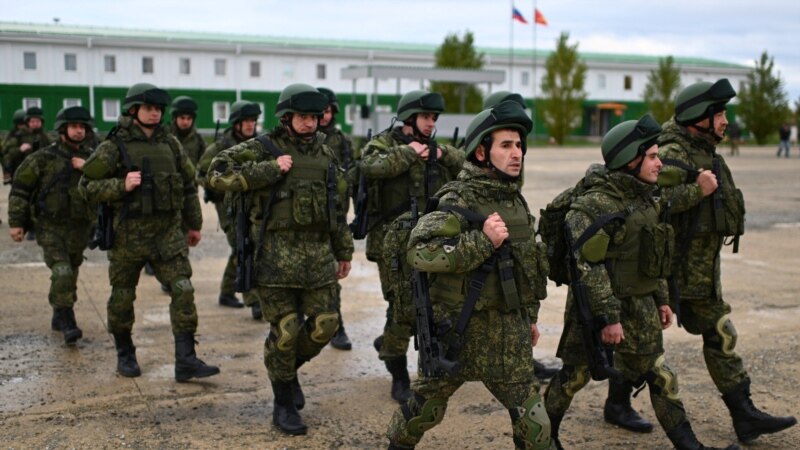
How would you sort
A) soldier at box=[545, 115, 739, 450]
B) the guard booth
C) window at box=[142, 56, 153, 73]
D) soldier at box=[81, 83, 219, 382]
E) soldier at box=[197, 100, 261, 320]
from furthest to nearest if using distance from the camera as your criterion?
window at box=[142, 56, 153, 73]
the guard booth
soldier at box=[197, 100, 261, 320]
soldier at box=[81, 83, 219, 382]
soldier at box=[545, 115, 739, 450]

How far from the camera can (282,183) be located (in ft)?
17.9

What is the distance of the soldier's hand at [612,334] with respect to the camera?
432 centimetres

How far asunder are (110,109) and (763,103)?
38.7 metres

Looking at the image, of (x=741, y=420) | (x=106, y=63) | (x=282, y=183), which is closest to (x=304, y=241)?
(x=282, y=183)

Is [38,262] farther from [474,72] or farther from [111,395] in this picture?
[474,72]

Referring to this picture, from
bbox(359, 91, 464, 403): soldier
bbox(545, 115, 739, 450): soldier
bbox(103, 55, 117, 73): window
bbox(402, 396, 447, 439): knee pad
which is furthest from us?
bbox(103, 55, 117, 73): window

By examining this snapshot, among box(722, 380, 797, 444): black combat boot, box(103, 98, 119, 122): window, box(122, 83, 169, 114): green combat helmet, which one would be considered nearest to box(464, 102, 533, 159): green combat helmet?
box(722, 380, 797, 444): black combat boot

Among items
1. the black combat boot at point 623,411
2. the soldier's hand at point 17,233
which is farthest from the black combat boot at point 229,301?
the black combat boot at point 623,411

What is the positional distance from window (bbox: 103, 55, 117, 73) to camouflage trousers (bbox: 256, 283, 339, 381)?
47838 millimetres

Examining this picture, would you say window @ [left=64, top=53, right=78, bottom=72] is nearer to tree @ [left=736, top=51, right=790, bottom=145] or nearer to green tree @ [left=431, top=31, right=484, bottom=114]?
green tree @ [left=431, top=31, right=484, bottom=114]

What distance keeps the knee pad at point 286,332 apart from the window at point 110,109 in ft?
156

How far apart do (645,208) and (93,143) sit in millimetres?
5446

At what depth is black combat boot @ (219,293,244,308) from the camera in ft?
29.0

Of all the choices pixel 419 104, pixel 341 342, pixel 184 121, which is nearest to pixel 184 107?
pixel 184 121
